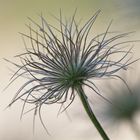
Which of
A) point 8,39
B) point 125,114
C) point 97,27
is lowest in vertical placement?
point 125,114

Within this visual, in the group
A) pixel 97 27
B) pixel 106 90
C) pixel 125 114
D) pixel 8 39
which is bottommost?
pixel 125 114

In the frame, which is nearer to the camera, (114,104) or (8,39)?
(114,104)

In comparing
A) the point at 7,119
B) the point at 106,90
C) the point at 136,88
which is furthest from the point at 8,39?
the point at 136,88

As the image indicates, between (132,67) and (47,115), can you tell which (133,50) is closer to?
(132,67)

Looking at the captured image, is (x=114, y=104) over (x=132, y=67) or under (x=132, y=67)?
under

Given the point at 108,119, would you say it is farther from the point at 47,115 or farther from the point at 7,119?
the point at 7,119

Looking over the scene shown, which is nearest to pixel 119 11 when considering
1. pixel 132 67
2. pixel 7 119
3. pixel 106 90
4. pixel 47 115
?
pixel 132 67
